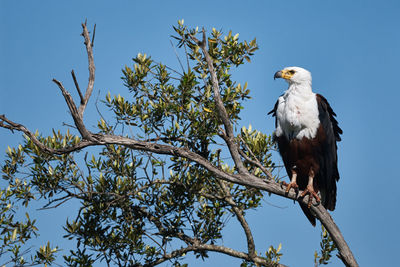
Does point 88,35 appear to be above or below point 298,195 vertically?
above

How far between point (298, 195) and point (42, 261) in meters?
3.89

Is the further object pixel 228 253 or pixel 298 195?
pixel 228 253

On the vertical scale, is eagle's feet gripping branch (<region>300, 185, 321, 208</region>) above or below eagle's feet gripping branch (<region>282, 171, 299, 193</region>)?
below

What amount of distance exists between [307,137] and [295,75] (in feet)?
3.70

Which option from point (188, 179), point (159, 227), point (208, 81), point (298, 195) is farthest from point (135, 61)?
point (298, 195)

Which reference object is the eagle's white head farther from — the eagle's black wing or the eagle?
the eagle's black wing

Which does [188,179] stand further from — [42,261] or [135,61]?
[42,261]

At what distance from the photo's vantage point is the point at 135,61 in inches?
279

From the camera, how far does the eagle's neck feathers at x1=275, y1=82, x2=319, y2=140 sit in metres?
6.79

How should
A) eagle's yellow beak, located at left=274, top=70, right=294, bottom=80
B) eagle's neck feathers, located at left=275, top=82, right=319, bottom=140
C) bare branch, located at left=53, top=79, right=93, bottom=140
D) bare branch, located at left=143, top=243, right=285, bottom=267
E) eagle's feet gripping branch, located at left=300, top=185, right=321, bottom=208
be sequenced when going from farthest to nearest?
1. eagle's yellow beak, located at left=274, top=70, right=294, bottom=80
2. bare branch, located at left=143, top=243, right=285, bottom=267
3. eagle's neck feathers, located at left=275, top=82, right=319, bottom=140
4. eagle's feet gripping branch, located at left=300, top=185, right=321, bottom=208
5. bare branch, located at left=53, top=79, right=93, bottom=140

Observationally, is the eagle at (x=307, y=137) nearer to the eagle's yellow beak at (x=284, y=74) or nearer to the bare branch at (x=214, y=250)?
the eagle's yellow beak at (x=284, y=74)

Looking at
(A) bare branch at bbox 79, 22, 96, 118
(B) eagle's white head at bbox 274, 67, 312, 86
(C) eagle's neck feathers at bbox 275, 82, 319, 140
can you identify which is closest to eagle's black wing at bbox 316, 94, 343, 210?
(C) eagle's neck feathers at bbox 275, 82, 319, 140

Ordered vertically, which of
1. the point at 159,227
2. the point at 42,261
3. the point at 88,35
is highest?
the point at 88,35

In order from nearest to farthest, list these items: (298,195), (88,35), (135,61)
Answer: (88,35) → (298,195) → (135,61)
